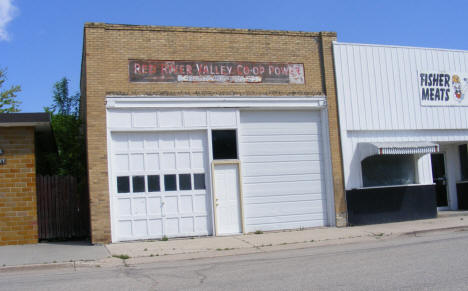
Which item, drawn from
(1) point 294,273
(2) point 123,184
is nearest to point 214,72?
(2) point 123,184

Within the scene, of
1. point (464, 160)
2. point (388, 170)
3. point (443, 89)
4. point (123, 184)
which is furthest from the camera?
point (464, 160)

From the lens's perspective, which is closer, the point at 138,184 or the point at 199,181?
the point at 138,184

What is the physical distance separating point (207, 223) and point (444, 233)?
6.43 meters

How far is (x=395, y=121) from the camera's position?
51.8ft

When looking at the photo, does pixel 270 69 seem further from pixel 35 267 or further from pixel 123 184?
pixel 35 267

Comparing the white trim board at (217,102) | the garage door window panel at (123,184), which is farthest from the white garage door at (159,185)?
the white trim board at (217,102)

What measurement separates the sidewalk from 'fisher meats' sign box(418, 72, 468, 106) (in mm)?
4232

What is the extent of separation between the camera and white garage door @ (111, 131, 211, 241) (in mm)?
13070

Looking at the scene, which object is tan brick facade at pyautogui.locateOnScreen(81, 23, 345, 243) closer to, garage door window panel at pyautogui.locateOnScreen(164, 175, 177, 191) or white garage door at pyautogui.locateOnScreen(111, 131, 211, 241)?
white garage door at pyautogui.locateOnScreen(111, 131, 211, 241)

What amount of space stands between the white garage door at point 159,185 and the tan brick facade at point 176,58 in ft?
1.54

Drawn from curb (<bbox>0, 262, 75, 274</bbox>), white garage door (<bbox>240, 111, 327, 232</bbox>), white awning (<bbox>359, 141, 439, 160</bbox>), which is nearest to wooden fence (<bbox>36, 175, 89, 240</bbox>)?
curb (<bbox>0, 262, 75, 274</bbox>)

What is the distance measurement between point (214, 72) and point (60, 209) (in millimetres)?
5845

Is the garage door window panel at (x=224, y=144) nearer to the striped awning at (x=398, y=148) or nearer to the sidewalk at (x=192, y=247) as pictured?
the sidewalk at (x=192, y=247)

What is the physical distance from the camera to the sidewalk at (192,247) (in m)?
10.3
